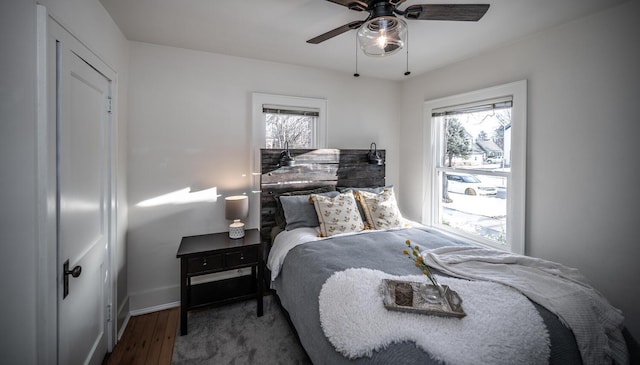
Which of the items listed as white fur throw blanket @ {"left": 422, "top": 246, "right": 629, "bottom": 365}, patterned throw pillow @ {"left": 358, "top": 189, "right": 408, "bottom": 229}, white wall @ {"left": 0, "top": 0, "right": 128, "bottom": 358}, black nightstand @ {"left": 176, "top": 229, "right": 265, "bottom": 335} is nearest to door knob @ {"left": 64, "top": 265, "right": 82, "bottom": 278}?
white wall @ {"left": 0, "top": 0, "right": 128, "bottom": 358}

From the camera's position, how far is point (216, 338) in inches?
86.2

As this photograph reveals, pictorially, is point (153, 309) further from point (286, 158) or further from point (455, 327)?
point (455, 327)

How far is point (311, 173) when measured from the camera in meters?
3.18

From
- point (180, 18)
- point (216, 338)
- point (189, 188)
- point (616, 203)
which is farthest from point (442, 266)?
point (180, 18)

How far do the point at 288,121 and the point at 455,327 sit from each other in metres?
2.63

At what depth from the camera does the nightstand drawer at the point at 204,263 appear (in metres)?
2.26

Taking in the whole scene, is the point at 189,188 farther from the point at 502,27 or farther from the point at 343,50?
the point at 502,27

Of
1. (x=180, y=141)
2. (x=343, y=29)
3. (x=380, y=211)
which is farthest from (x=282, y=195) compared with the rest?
(x=343, y=29)

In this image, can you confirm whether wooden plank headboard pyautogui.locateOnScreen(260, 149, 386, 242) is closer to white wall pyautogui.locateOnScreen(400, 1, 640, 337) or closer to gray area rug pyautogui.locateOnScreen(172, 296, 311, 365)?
gray area rug pyautogui.locateOnScreen(172, 296, 311, 365)

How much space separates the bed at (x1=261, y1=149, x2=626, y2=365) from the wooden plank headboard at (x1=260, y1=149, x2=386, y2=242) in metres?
0.02

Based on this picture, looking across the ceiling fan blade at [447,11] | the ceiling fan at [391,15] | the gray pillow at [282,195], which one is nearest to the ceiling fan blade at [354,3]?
the ceiling fan at [391,15]

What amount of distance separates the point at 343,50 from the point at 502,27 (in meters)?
1.38

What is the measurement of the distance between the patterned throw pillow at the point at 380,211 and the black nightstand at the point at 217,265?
3.69 feet

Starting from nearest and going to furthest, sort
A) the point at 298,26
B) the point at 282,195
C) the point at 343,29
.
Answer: the point at 343,29 → the point at 298,26 → the point at 282,195
